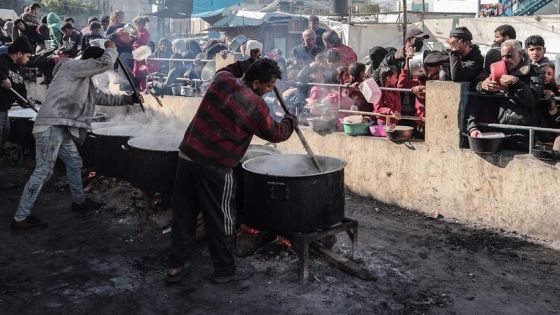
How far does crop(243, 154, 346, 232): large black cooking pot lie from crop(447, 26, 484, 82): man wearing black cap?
217 centimetres

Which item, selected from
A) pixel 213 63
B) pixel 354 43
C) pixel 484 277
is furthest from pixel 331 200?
pixel 354 43

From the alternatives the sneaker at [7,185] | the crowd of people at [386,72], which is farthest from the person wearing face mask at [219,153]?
the sneaker at [7,185]

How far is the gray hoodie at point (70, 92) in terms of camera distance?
6.22 metres

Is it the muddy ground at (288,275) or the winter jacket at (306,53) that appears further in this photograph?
the winter jacket at (306,53)

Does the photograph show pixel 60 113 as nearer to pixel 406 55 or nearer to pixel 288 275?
pixel 288 275

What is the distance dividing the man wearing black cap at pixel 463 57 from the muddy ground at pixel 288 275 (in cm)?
178

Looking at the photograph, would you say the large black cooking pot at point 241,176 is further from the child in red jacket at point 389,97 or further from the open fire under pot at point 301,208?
the child in red jacket at point 389,97

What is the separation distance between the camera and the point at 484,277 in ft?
15.8

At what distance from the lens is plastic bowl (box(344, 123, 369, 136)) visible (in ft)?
23.8

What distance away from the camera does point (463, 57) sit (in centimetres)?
617

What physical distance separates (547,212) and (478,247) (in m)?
0.86

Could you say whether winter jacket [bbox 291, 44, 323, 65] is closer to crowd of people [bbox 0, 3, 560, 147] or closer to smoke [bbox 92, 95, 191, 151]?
crowd of people [bbox 0, 3, 560, 147]

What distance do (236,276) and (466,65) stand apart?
11.8ft

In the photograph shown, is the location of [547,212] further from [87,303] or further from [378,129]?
[87,303]
